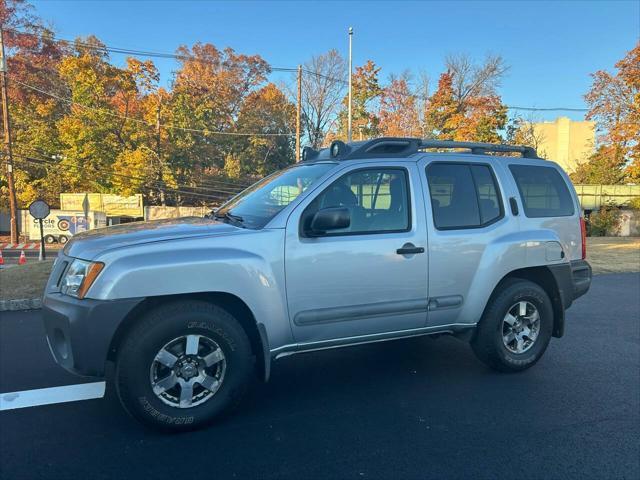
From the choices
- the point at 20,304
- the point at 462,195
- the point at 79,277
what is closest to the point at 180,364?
the point at 79,277

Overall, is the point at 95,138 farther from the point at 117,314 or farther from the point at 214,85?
the point at 117,314

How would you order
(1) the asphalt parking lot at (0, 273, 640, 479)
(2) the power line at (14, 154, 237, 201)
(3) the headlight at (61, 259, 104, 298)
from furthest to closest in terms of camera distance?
(2) the power line at (14, 154, 237, 201)
(3) the headlight at (61, 259, 104, 298)
(1) the asphalt parking lot at (0, 273, 640, 479)

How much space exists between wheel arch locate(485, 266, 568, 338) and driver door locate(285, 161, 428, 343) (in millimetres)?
1245

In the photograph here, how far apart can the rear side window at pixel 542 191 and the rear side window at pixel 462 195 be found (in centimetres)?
35

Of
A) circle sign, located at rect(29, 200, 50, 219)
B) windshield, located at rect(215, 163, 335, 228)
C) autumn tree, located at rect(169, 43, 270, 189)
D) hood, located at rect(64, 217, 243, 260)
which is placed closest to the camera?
hood, located at rect(64, 217, 243, 260)

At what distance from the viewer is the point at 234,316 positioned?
3473mm

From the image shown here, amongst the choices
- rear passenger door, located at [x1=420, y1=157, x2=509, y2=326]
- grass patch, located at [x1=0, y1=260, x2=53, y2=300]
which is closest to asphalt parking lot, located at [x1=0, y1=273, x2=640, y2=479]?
rear passenger door, located at [x1=420, y1=157, x2=509, y2=326]

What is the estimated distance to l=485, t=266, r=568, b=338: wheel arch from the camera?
452 centimetres

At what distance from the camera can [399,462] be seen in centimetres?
294

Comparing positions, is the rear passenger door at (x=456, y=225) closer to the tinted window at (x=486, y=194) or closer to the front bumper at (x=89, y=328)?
the tinted window at (x=486, y=194)

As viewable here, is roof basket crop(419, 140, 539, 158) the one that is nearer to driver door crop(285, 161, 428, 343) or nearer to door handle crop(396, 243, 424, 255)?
driver door crop(285, 161, 428, 343)

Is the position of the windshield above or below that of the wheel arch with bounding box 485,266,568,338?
above

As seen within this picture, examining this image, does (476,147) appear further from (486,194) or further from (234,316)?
(234,316)

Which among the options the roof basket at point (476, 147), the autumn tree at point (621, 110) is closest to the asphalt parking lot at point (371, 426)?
the roof basket at point (476, 147)
